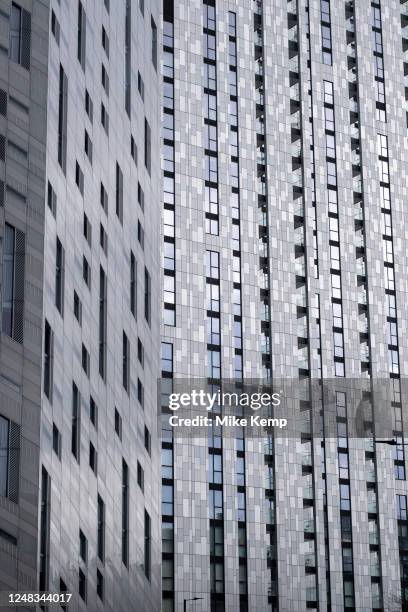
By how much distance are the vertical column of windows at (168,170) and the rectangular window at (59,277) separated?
5196 cm

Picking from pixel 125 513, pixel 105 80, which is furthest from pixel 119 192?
pixel 125 513

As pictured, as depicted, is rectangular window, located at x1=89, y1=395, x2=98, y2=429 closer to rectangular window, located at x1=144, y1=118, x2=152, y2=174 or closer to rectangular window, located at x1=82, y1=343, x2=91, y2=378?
rectangular window, located at x1=82, y1=343, x2=91, y2=378

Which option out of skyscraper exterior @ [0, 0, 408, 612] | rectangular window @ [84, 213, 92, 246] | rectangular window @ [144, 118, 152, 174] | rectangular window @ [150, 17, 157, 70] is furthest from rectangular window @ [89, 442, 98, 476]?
rectangular window @ [150, 17, 157, 70]

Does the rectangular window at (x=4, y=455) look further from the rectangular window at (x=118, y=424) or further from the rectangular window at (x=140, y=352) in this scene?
the rectangular window at (x=140, y=352)

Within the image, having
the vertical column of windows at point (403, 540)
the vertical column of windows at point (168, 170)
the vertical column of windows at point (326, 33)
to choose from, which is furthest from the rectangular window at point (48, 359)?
the vertical column of windows at point (326, 33)

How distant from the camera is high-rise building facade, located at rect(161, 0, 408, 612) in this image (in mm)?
98562

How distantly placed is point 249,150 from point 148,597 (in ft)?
189

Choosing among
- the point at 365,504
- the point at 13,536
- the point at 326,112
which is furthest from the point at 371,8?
the point at 13,536

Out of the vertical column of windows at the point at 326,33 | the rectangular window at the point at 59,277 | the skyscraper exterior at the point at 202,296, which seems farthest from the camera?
the vertical column of windows at the point at 326,33

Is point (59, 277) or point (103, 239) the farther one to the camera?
point (103, 239)

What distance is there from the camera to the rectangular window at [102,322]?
185 ft

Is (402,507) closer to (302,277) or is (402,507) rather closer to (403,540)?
(403,540)

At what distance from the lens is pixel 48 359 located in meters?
45.3

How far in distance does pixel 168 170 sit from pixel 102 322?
5116 centimetres
